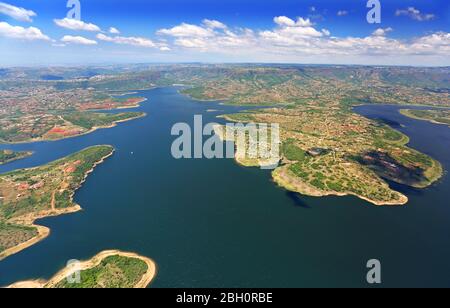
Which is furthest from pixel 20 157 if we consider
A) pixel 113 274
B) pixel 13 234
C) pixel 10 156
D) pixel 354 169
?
pixel 354 169

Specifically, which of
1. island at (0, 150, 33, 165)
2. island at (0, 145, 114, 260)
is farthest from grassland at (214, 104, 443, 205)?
island at (0, 150, 33, 165)

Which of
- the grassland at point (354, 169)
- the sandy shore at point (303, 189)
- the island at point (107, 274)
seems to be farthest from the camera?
the grassland at point (354, 169)

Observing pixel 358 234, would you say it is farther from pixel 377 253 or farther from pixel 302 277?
pixel 302 277

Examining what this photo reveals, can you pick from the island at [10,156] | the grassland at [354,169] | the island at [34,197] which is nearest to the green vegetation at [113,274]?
the island at [34,197]

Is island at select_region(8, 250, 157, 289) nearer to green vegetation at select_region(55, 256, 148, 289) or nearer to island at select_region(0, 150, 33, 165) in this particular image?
green vegetation at select_region(55, 256, 148, 289)

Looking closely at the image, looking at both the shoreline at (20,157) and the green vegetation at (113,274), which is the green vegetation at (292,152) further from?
the shoreline at (20,157)
